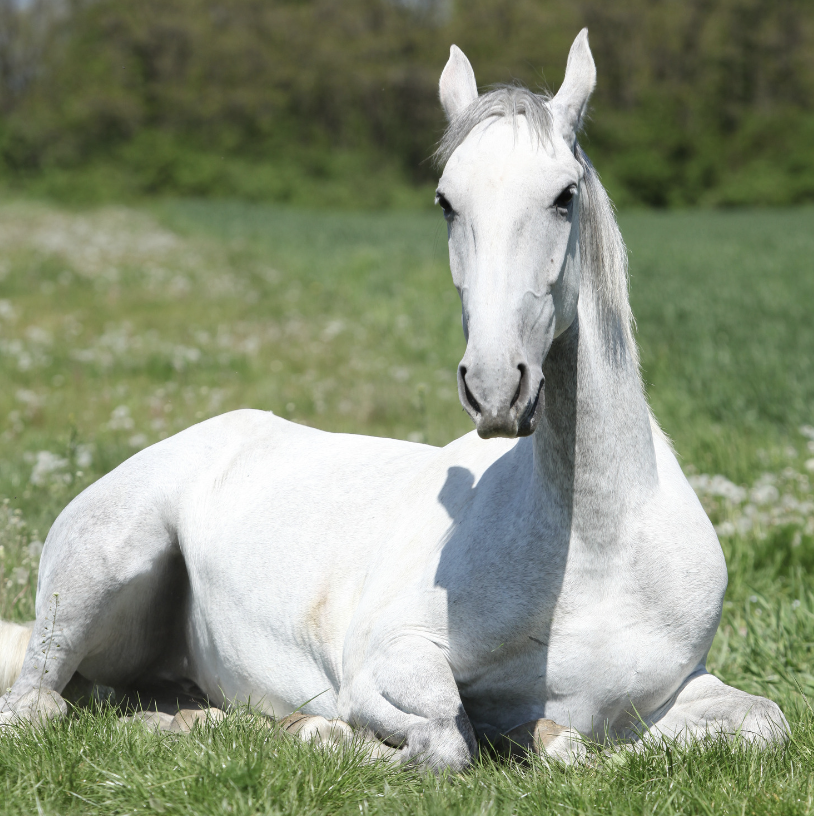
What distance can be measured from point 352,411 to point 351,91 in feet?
220

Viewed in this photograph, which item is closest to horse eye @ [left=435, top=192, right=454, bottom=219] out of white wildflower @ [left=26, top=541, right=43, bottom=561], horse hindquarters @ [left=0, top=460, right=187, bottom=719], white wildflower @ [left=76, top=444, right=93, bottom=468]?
horse hindquarters @ [left=0, top=460, right=187, bottom=719]

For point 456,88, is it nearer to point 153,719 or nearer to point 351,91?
point 153,719

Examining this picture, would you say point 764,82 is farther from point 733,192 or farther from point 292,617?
point 292,617

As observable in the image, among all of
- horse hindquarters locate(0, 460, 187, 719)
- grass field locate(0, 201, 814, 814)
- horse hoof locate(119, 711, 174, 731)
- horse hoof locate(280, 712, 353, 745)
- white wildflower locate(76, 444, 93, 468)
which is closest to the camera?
grass field locate(0, 201, 814, 814)

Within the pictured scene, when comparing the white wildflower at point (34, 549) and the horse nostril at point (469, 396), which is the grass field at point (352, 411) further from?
the horse nostril at point (469, 396)

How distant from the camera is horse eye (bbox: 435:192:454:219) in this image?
230 centimetres

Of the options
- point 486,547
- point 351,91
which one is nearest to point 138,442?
point 486,547

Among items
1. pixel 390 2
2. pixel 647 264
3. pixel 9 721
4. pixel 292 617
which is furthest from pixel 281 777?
pixel 390 2

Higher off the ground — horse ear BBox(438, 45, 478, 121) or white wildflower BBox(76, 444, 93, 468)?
horse ear BBox(438, 45, 478, 121)

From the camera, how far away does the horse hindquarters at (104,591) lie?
10.9ft

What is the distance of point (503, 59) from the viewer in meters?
63.8

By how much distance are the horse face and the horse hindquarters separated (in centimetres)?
188

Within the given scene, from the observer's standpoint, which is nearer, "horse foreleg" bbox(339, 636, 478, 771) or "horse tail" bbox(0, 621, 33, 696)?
"horse foreleg" bbox(339, 636, 478, 771)

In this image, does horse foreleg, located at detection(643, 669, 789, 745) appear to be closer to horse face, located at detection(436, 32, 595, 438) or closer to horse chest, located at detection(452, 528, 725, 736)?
horse chest, located at detection(452, 528, 725, 736)
